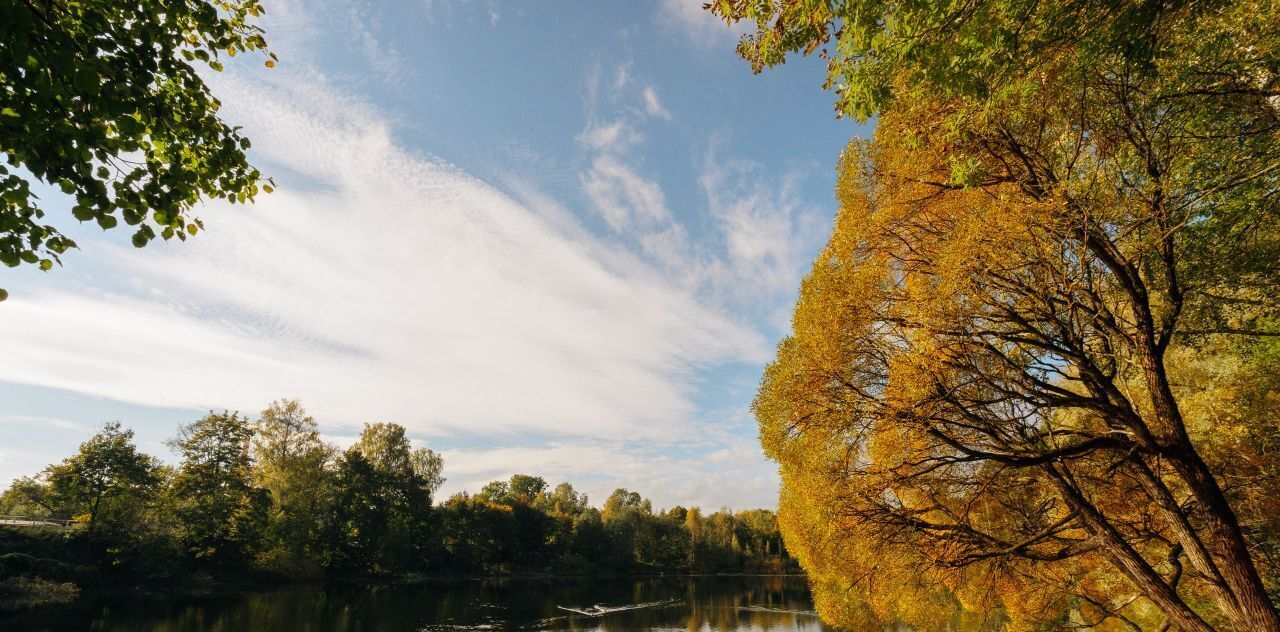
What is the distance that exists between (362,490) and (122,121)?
56.2 meters

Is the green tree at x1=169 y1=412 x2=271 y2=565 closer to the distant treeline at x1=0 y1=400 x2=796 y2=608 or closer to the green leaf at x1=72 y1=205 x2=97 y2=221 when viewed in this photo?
the distant treeline at x1=0 y1=400 x2=796 y2=608

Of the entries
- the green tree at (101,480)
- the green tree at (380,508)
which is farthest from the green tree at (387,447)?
the green tree at (101,480)

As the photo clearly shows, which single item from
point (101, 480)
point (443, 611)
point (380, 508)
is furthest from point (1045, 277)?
point (380, 508)

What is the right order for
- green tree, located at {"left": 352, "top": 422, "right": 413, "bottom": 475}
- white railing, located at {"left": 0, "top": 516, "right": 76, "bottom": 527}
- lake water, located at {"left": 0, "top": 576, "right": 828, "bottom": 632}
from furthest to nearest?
green tree, located at {"left": 352, "top": 422, "right": 413, "bottom": 475} → white railing, located at {"left": 0, "top": 516, "right": 76, "bottom": 527} → lake water, located at {"left": 0, "top": 576, "right": 828, "bottom": 632}

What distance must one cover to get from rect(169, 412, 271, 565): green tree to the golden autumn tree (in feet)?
156

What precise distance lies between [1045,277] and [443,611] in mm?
41699

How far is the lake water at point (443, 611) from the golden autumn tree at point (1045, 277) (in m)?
30.5

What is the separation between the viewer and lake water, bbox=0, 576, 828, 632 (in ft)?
87.9

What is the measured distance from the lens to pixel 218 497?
131 ft

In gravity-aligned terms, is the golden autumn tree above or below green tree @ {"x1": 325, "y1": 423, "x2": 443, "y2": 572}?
above

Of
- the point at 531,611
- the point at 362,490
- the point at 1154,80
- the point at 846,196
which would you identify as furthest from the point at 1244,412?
the point at 362,490

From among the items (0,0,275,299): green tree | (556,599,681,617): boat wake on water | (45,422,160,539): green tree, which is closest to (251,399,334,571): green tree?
(45,422,160,539): green tree

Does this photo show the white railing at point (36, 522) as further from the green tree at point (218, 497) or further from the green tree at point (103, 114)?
the green tree at point (103, 114)

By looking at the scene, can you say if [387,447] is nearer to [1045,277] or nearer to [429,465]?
[429,465]
